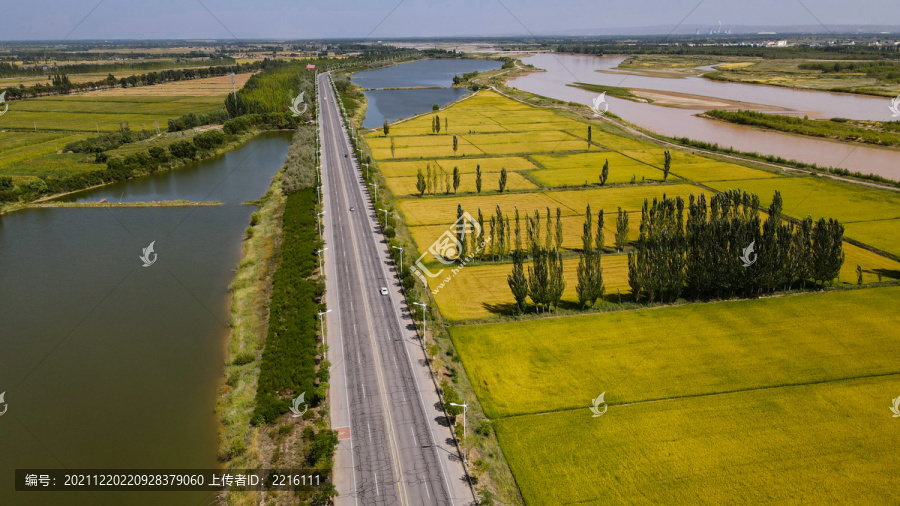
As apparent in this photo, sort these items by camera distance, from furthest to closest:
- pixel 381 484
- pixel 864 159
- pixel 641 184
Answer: pixel 864 159, pixel 641 184, pixel 381 484

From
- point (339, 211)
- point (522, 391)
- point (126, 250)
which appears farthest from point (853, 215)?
point (126, 250)

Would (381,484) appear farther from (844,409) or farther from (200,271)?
(200,271)

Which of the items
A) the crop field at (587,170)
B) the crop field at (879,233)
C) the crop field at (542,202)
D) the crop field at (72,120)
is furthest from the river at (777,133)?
the crop field at (72,120)

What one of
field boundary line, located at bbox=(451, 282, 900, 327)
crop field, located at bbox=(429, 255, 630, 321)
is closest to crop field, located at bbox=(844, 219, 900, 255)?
field boundary line, located at bbox=(451, 282, 900, 327)

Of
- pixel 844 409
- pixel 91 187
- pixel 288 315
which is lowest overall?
pixel 844 409

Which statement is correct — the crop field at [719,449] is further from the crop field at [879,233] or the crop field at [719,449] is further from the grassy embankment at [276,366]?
the crop field at [879,233]

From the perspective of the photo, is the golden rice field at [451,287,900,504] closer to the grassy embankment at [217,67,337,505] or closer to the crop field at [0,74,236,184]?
the grassy embankment at [217,67,337,505]

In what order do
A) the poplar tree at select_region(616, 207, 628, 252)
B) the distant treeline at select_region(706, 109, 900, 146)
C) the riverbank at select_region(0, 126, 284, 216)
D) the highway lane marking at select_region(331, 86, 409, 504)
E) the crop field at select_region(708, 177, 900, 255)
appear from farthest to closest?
1. the distant treeline at select_region(706, 109, 900, 146)
2. the riverbank at select_region(0, 126, 284, 216)
3. the crop field at select_region(708, 177, 900, 255)
4. the poplar tree at select_region(616, 207, 628, 252)
5. the highway lane marking at select_region(331, 86, 409, 504)
